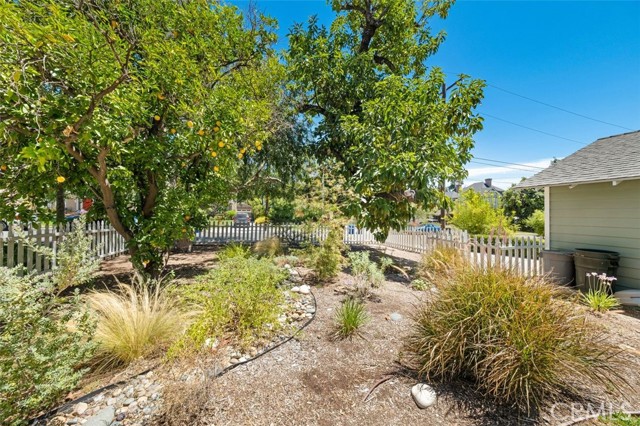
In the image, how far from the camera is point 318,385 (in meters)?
2.26

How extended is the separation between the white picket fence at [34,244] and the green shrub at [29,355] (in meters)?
1.57

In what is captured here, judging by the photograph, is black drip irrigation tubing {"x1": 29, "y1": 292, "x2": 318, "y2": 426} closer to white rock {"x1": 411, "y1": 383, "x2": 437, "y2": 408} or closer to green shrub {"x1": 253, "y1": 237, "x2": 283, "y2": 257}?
white rock {"x1": 411, "y1": 383, "x2": 437, "y2": 408}

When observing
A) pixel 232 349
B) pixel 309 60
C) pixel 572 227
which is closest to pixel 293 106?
pixel 309 60

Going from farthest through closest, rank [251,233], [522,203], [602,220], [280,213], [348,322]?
[280,213] < [522,203] < [251,233] < [602,220] < [348,322]

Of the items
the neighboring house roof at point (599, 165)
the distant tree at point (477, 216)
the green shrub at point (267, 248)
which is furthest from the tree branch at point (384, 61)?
the distant tree at point (477, 216)

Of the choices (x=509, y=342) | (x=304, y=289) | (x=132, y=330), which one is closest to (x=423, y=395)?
(x=509, y=342)

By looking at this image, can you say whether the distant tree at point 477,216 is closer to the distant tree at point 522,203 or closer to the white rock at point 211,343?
the distant tree at point 522,203

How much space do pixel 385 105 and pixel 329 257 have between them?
156 inches

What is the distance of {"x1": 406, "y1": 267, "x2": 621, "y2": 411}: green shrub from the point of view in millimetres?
1964

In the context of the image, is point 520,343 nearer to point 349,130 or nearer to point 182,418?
point 182,418

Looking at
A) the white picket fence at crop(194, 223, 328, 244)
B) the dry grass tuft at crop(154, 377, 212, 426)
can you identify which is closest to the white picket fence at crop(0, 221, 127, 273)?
the dry grass tuft at crop(154, 377, 212, 426)

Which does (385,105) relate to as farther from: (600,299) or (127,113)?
(600,299)

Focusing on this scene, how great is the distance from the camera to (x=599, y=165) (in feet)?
19.3

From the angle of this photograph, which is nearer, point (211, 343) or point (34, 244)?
point (211, 343)
